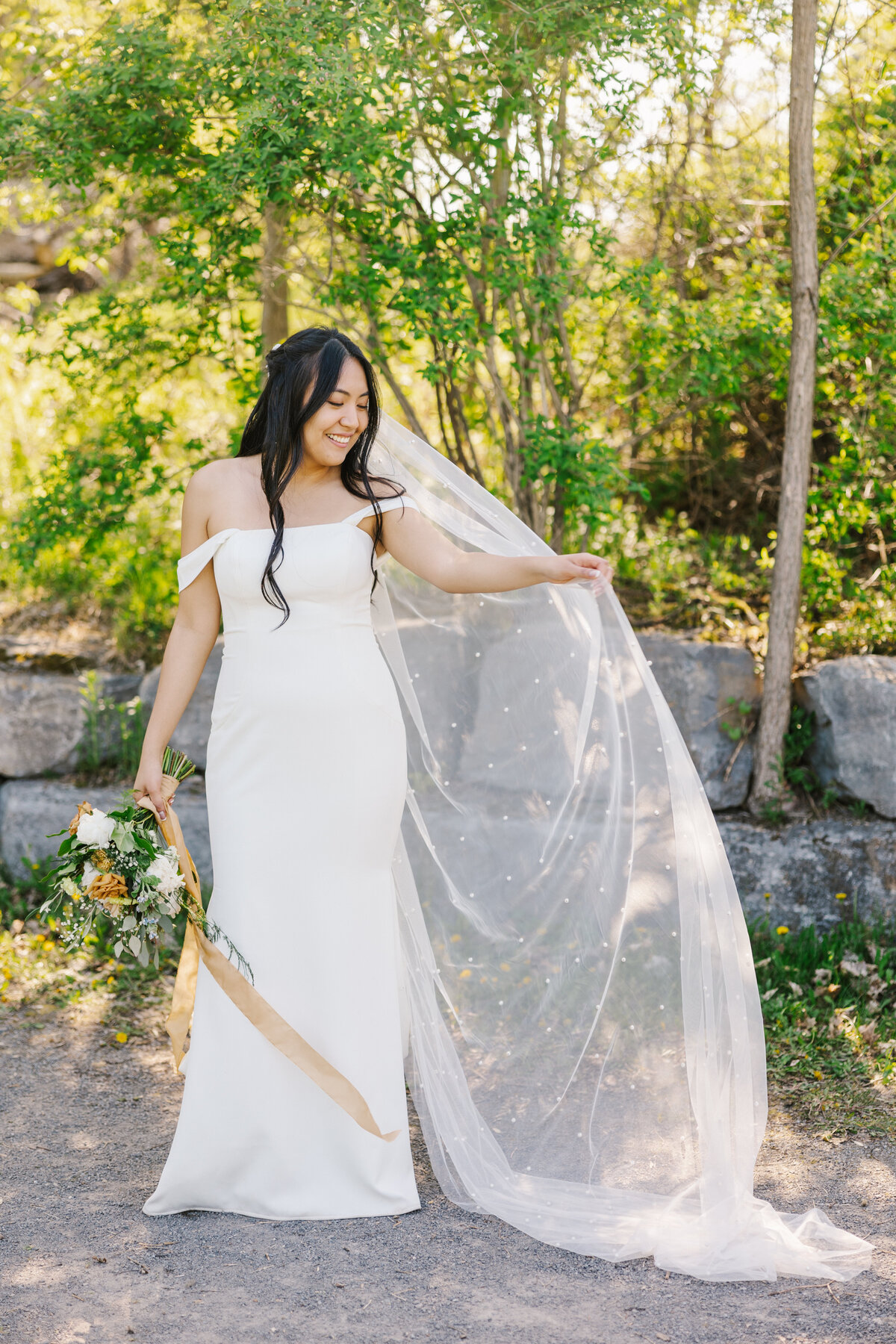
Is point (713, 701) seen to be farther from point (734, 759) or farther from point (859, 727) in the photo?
point (859, 727)

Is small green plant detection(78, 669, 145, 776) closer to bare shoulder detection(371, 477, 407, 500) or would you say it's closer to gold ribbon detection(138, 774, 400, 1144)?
gold ribbon detection(138, 774, 400, 1144)

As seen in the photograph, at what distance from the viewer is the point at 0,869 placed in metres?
5.57

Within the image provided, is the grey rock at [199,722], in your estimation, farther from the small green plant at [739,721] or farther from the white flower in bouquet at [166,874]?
the white flower in bouquet at [166,874]

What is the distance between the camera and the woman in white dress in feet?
10.3

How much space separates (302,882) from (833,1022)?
6.99 ft

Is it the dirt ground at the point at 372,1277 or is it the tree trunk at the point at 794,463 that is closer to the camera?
the dirt ground at the point at 372,1277

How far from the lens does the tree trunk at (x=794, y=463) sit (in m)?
4.80

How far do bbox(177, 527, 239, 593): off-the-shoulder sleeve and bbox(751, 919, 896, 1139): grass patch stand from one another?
247cm

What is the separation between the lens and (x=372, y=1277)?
2.79 m

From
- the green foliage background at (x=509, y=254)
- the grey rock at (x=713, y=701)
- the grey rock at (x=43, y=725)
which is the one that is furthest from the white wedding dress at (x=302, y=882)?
the grey rock at (x=43, y=725)

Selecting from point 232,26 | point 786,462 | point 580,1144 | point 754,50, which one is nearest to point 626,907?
point 580,1144

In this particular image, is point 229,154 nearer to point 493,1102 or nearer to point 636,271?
point 636,271

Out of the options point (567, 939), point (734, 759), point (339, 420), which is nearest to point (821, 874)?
point (734, 759)

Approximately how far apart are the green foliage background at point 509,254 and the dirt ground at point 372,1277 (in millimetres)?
2691
